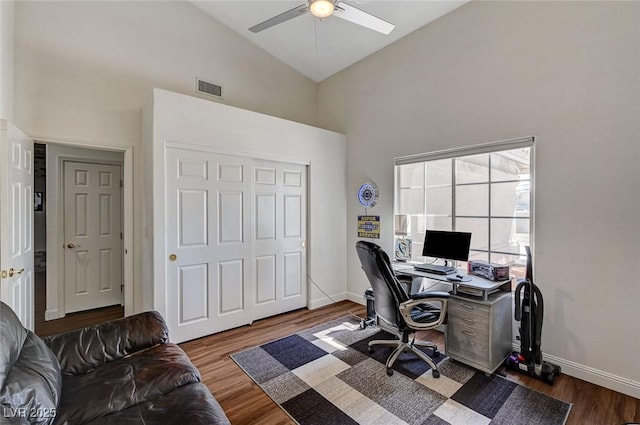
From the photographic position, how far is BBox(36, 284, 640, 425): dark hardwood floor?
194 centimetres

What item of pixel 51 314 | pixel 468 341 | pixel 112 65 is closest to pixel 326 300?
pixel 468 341

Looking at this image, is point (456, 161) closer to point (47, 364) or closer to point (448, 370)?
point (448, 370)

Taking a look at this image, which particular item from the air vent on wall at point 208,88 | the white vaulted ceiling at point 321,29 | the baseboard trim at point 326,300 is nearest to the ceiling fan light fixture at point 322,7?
the white vaulted ceiling at point 321,29

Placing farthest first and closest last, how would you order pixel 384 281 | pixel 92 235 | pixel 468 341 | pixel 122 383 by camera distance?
pixel 92 235, pixel 468 341, pixel 384 281, pixel 122 383

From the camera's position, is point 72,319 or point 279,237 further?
point 279,237

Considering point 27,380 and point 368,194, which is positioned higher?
point 368,194

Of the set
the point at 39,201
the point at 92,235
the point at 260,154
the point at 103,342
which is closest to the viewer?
the point at 103,342

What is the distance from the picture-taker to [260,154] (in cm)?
344

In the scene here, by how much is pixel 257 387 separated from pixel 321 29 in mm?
3841

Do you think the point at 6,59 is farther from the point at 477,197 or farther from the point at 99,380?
the point at 477,197

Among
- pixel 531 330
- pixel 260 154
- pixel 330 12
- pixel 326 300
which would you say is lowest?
pixel 326 300

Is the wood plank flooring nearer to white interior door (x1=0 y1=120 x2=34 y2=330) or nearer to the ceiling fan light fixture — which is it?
white interior door (x1=0 y1=120 x2=34 y2=330)

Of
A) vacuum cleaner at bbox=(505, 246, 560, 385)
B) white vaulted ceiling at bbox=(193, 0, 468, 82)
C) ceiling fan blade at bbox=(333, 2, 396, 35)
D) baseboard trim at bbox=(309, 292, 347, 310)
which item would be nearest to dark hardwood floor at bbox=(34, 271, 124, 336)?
baseboard trim at bbox=(309, 292, 347, 310)

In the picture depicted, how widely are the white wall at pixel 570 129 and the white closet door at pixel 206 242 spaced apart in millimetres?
2410
